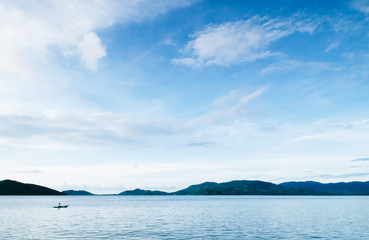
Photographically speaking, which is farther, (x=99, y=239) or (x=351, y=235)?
(x=351, y=235)

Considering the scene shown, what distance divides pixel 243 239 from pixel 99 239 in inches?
1028

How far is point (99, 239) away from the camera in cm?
5278

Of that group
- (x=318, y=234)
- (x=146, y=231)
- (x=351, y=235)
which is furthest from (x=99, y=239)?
(x=351, y=235)

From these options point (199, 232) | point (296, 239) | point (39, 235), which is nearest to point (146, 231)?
point (199, 232)

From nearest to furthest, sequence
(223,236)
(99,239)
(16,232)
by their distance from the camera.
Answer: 1. (99,239)
2. (223,236)
3. (16,232)

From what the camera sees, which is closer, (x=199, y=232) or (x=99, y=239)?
(x=99, y=239)

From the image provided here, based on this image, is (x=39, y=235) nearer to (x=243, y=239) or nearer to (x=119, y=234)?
(x=119, y=234)

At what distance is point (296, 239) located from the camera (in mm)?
53406

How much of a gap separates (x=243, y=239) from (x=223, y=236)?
4.57 m

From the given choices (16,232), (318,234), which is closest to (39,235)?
(16,232)

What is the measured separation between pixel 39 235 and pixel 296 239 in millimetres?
49562

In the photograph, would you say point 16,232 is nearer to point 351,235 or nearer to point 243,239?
point 243,239

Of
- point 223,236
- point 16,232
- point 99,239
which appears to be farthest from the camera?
point 16,232

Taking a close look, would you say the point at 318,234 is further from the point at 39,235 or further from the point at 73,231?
the point at 39,235
